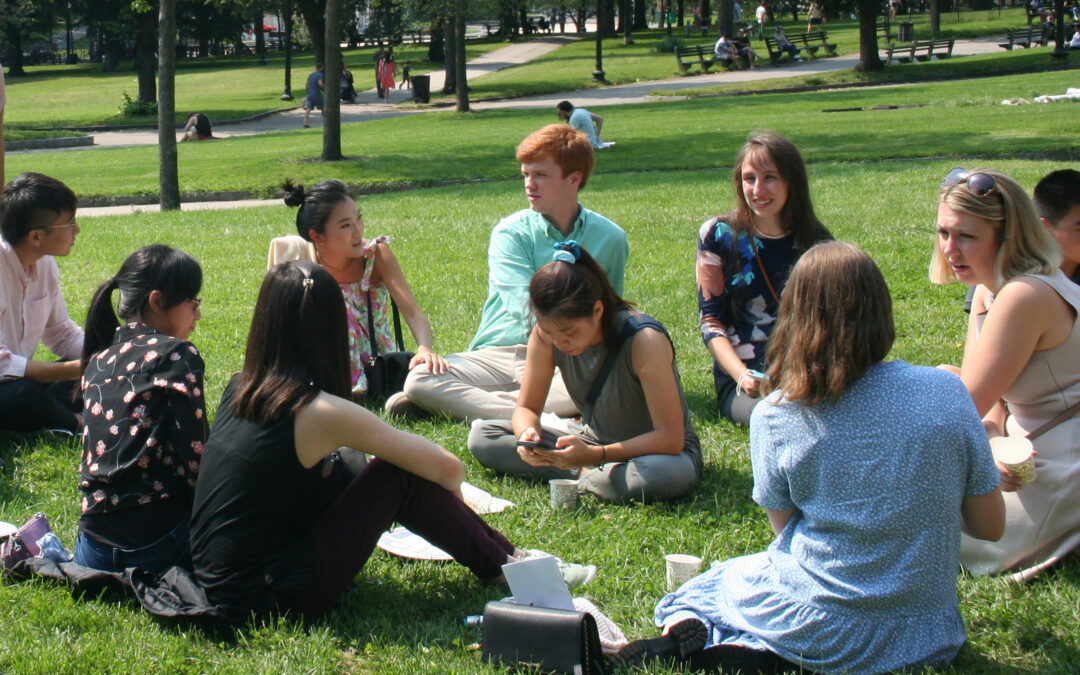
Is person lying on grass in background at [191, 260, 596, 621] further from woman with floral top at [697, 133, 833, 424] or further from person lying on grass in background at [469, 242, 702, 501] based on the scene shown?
woman with floral top at [697, 133, 833, 424]

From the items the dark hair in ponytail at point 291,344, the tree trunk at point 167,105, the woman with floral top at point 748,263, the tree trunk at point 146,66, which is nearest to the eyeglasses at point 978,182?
the woman with floral top at point 748,263

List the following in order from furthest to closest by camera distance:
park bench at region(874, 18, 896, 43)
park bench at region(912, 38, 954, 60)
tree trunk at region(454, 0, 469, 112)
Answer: park bench at region(874, 18, 896, 43) < park bench at region(912, 38, 954, 60) < tree trunk at region(454, 0, 469, 112)

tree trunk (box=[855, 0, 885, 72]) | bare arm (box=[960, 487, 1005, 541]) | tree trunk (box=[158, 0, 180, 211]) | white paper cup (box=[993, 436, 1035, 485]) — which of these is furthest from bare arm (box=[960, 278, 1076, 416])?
tree trunk (box=[855, 0, 885, 72])

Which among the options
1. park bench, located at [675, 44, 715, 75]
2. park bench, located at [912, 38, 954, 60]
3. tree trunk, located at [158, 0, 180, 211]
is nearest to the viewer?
tree trunk, located at [158, 0, 180, 211]

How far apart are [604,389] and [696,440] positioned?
495mm

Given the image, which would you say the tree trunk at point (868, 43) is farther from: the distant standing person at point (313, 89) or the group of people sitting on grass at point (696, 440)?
the group of people sitting on grass at point (696, 440)

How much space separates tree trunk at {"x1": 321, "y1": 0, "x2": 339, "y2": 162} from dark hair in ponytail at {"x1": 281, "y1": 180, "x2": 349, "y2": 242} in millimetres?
13258

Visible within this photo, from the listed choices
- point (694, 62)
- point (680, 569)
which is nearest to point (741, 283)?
point (680, 569)

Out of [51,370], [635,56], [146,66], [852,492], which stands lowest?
[51,370]

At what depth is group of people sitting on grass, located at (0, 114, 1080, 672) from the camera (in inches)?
111

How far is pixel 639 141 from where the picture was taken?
2219 centimetres

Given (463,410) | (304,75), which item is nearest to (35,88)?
(304,75)

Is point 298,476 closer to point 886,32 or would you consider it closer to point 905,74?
point 905,74

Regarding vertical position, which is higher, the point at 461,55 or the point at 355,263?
the point at 461,55
